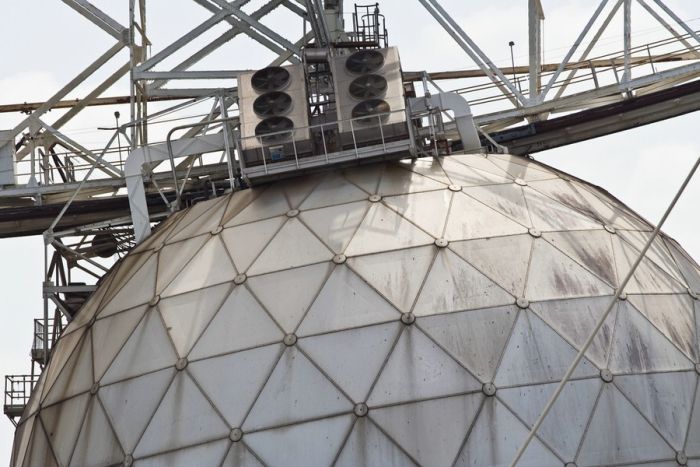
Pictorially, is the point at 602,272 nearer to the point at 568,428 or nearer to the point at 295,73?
the point at 568,428

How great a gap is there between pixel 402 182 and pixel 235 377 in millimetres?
5670

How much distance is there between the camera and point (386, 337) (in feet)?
107

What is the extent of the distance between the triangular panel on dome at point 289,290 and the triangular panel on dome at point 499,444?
12.8 feet

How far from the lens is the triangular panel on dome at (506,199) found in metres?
35.1

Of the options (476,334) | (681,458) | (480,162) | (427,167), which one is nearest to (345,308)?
(476,334)

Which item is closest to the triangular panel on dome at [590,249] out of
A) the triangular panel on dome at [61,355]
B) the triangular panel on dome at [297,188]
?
the triangular panel on dome at [297,188]

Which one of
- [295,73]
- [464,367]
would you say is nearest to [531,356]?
[464,367]

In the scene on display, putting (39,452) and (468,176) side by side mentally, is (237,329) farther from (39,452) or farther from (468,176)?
(468,176)

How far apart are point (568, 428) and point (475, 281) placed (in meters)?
3.35

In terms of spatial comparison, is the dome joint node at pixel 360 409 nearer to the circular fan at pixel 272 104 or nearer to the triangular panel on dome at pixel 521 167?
the triangular panel on dome at pixel 521 167

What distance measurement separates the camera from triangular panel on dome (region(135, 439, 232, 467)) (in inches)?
1265

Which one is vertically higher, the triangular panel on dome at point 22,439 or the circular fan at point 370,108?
the circular fan at point 370,108

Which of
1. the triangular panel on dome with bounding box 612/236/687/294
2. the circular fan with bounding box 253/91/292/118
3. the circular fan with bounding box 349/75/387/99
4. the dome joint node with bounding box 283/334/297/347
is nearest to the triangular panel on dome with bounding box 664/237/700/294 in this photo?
the triangular panel on dome with bounding box 612/236/687/294

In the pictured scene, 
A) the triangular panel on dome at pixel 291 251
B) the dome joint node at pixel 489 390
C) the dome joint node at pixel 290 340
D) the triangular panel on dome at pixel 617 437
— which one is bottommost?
the triangular panel on dome at pixel 617 437
